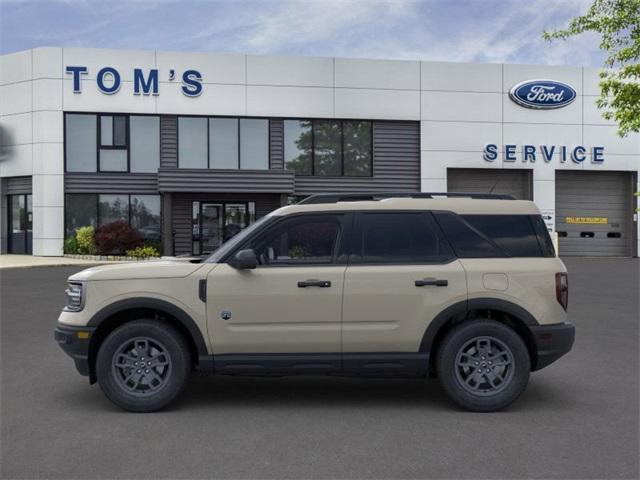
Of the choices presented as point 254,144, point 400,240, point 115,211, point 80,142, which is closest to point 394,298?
point 400,240

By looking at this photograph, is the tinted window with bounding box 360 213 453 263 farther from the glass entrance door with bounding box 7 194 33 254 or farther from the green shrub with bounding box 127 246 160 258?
the glass entrance door with bounding box 7 194 33 254

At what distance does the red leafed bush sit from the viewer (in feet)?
85.8

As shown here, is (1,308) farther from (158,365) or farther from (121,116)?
(121,116)

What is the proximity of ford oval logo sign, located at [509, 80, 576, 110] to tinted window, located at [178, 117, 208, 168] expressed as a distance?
14.1 meters

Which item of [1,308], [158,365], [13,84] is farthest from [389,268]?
[13,84]

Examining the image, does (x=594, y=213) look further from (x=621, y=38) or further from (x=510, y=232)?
(x=510, y=232)

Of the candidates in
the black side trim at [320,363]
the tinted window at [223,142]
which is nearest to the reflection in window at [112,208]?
the tinted window at [223,142]

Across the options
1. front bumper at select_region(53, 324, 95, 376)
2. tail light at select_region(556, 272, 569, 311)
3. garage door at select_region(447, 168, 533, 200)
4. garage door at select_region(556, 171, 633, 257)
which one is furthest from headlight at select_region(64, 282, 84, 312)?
garage door at select_region(556, 171, 633, 257)

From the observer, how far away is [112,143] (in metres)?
27.8

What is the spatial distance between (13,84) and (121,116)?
16.3 ft

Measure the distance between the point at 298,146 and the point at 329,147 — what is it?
137cm

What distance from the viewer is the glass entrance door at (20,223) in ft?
94.2

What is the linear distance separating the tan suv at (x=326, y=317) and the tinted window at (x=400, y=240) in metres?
0.01

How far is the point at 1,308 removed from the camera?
12258 mm
